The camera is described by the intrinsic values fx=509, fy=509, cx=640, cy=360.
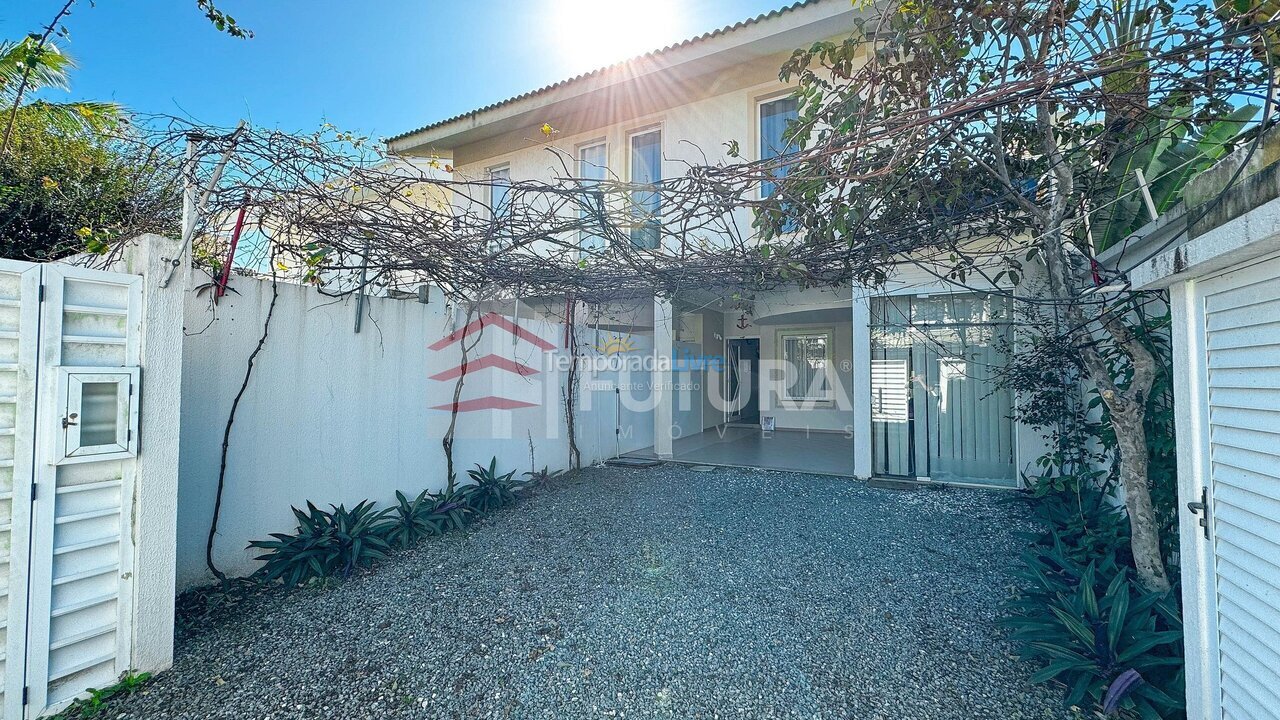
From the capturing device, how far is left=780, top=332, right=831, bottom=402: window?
41.8 feet

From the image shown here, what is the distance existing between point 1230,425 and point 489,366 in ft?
21.8

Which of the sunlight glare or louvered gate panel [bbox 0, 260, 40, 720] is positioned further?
the sunlight glare

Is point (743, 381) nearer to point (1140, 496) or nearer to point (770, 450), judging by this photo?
point (770, 450)

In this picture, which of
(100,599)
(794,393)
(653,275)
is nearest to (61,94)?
(100,599)

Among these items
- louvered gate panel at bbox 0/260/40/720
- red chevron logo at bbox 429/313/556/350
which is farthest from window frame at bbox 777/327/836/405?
louvered gate panel at bbox 0/260/40/720

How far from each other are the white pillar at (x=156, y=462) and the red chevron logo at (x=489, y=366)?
10.0 ft

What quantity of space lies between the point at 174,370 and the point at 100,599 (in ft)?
4.20

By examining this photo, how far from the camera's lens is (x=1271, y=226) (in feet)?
5.34

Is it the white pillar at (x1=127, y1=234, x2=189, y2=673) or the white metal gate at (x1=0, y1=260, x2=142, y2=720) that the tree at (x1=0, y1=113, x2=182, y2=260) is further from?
the white metal gate at (x1=0, y1=260, x2=142, y2=720)

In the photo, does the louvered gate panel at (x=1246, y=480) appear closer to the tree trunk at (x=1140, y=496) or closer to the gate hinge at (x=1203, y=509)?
the gate hinge at (x=1203, y=509)

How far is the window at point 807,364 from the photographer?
1275cm

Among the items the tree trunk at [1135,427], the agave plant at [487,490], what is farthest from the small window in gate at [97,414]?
the tree trunk at [1135,427]

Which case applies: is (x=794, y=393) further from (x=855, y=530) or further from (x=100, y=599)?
(x=100, y=599)

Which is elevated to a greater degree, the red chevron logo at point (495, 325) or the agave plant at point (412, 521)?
the red chevron logo at point (495, 325)
